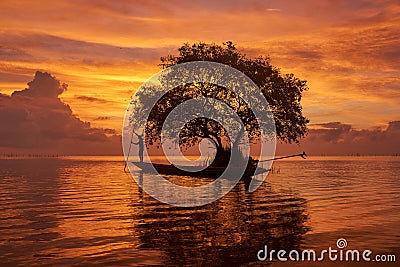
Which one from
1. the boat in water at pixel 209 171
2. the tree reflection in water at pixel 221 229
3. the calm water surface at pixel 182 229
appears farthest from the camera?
the boat in water at pixel 209 171

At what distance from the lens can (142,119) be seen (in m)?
64.4

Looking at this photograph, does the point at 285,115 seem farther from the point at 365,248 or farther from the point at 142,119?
the point at 365,248

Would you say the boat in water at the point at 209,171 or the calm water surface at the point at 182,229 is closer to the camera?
the calm water surface at the point at 182,229

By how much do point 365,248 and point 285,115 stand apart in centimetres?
4618

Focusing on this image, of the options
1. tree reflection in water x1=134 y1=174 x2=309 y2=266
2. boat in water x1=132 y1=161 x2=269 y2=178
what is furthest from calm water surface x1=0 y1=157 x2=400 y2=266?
boat in water x1=132 y1=161 x2=269 y2=178

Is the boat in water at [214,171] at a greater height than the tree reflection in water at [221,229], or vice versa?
the boat in water at [214,171]

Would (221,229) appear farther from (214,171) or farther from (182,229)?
(214,171)

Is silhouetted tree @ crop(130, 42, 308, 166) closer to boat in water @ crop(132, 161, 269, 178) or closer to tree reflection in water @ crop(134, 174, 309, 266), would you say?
boat in water @ crop(132, 161, 269, 178)

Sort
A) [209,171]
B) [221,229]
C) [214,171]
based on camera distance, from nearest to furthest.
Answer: [221,229]
[214,171]
[209,171]

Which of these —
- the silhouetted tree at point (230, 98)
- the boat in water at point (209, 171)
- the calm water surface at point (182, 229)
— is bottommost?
the calm water surface at point (182, 229)

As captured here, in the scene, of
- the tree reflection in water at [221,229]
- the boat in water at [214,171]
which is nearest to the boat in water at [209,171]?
the boat in water at [214,171]

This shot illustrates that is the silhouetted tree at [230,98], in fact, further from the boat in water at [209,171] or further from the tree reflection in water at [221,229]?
the tree reflection in water at [221,229]

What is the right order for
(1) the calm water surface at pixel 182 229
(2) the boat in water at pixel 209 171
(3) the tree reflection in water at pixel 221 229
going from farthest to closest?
1. (2) the boat in water at pixel 209 171
2. (3) the tree reflection in water at pixel 221 229
3. (1) the calm water surface at pixel 182 229

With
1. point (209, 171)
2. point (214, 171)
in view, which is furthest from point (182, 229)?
point (209, 171)
